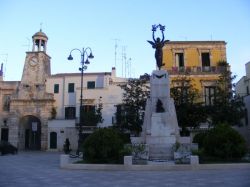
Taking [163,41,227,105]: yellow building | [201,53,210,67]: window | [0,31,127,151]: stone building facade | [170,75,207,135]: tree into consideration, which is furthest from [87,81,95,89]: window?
[170,75,207,135]: tree

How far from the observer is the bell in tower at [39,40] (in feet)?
168

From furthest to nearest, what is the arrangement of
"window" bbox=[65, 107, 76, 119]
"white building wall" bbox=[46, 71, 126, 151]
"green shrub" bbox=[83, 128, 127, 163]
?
"window" bbox=[65, 107, 76, 119], "white building wall" bbox=[46, 71, 126, 151], "green shrub" bbox=[83, 128, 127, 163]

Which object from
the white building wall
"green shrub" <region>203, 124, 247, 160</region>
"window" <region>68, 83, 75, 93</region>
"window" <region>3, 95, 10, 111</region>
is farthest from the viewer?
"window" <region>3, 95, 10, 111</region>

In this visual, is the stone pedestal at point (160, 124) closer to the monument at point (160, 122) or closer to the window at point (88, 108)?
the monument at point (160, 122)

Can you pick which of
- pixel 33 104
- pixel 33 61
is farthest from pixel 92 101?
pixel 33 61

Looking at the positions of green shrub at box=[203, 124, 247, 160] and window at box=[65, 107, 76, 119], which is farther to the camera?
window at box=[65, 107, 76, 119]

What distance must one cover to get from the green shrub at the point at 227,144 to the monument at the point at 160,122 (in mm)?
2666

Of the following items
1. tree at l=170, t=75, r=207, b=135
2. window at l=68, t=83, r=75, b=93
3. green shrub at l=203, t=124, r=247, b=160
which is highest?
window at l=68, t=83, r=75, b=93

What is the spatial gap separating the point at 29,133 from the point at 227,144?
3745cm

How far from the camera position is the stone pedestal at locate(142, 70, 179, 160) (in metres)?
21.3

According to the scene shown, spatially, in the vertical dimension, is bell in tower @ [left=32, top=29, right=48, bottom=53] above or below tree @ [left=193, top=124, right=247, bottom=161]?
above

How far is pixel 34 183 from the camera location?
1241 centimetres

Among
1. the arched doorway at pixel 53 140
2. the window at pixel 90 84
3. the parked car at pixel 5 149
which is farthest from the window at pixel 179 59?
the parked car at pixel 5 149

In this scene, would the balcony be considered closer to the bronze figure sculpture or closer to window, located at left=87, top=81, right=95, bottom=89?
window, located at left=87, top=81, right=95, bottom=89
